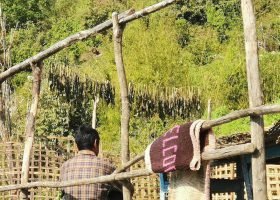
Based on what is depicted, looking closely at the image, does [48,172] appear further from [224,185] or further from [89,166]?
[89,166]

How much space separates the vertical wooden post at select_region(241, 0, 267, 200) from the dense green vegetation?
6.47m

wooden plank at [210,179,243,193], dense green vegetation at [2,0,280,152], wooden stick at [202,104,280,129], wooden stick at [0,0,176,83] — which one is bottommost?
wooden plank at [210,179,243,193]

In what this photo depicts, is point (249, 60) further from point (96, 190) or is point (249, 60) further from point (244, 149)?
point (96, 190)

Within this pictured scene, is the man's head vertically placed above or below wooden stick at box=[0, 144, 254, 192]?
above

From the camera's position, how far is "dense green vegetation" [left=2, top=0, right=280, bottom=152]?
14.3 m

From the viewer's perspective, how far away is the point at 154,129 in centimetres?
1295

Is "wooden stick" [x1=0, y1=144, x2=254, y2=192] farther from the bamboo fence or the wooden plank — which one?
the bamboo fence

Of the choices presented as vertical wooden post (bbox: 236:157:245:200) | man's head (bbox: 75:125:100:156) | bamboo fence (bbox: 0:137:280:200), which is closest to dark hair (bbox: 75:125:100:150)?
man's head (bbox: 75:125:100:156)

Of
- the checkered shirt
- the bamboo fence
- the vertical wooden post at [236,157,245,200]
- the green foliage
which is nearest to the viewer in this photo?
the checkered shirt

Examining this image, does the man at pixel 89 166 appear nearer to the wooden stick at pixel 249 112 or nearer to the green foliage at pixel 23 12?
the wooden stick at pixel 249 112

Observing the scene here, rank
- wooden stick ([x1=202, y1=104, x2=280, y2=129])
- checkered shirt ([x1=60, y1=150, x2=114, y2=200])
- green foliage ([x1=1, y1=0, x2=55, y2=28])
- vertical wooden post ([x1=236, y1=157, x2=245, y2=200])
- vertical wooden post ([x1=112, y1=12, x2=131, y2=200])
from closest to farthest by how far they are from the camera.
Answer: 1. wooden stick ([x1=202, y1=104, x2=280, y2=129])
2. vertical wooden post ([x1=112, y1=12, x2=131, y2=200])
3. checkered shirt ([x1=60, y1=150, x2=114, y2=200])
4. vertical wooden post ([x1=236, y1=157, x2=245, y2=200])
5. green foliage ([x1=1, y1=0, x2=55, y2=28])

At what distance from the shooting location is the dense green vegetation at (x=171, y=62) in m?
14.3

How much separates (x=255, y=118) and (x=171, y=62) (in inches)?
523

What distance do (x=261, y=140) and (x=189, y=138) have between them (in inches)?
14.7
